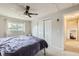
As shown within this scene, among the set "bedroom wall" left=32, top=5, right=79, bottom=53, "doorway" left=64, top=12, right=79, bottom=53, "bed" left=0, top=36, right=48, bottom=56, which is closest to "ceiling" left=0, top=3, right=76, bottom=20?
"bedroom wall" left=32, top=5, right=79, bottom=53

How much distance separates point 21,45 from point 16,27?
35 cm

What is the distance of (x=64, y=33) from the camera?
71.4 inches

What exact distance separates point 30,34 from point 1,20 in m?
0.55

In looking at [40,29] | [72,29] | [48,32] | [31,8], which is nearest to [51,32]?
[48,32]

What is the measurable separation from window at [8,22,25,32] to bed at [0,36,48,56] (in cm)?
14

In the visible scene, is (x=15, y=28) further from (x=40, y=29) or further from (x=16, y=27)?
(x=40, y=29)

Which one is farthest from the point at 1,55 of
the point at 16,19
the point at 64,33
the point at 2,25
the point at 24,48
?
the point at 64,33

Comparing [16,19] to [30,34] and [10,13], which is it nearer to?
[10,13]

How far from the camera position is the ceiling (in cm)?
169

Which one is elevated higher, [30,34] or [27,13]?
[27,13]

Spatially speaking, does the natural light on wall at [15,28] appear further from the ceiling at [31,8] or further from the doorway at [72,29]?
the doorway at [72,29]

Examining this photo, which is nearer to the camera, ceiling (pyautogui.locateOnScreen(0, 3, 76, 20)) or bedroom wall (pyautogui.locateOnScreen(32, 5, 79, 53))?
ceiling (pyautogui.locateOnScreen(0, 3, 76, 20))

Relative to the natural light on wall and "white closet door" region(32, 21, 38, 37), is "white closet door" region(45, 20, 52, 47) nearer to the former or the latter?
"white closet door" region(32, 21, 38, 37)

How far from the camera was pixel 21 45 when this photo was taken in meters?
1.68
